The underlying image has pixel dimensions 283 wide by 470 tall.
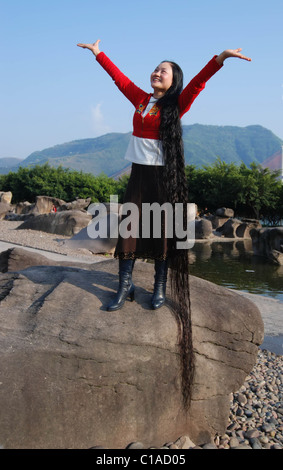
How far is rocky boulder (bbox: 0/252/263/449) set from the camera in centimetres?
304

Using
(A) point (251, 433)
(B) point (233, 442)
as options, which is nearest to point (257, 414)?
(A) point (251, 433)

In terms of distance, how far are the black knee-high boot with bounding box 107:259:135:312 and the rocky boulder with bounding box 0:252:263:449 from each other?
68mm

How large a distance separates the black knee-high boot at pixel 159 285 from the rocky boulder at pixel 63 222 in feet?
50.8

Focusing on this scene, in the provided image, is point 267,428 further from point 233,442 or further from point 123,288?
point 123,288

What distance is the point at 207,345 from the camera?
382 cm

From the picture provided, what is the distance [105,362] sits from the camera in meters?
3.26

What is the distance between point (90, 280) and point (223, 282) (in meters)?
8.89

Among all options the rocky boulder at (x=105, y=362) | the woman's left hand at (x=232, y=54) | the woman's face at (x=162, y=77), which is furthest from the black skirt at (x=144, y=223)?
the woman's left hand at (x=232, y=54)

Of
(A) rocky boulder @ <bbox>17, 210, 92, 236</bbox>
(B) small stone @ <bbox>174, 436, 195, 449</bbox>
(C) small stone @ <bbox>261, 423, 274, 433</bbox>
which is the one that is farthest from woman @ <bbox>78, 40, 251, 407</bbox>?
(A) rocky boulder @ <bbox>17, 210, 92, 236</bbox>

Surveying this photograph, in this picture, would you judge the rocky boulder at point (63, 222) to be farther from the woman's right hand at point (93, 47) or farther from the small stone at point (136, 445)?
the small stone at point (136, 445)

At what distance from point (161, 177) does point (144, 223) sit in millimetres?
412

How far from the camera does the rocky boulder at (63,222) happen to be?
19.1 m

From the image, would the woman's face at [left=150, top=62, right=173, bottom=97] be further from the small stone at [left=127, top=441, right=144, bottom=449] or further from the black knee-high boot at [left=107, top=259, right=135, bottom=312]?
the small stone at [left=127, top=441, right=144, bottom=449]

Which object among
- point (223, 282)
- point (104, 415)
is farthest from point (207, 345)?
point (223, 282)
